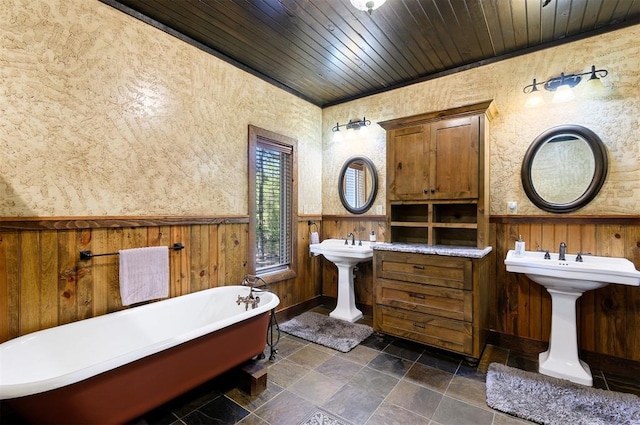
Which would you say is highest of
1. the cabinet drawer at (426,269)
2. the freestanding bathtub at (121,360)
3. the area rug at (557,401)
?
the cabinet drawer at (426,269)

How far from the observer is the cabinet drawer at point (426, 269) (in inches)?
99.4

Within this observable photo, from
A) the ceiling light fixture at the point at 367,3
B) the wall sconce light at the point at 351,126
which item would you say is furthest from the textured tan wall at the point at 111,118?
the ceiling light fixture at the point at 367,3

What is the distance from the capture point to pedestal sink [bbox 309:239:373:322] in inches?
134

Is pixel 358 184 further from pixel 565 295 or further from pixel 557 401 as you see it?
pixel 557 401

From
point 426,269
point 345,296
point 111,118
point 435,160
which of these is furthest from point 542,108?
point 111,118

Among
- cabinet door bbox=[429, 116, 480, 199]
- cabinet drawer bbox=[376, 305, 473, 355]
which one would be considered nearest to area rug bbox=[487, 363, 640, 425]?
cabinet drawer bbox=[376, 305, 473, 355]

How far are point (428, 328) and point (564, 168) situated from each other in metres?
1.83

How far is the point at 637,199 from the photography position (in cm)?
235

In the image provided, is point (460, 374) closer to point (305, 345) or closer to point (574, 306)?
point (574, 306)

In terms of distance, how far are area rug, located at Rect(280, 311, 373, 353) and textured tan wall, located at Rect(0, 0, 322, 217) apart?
4.65 feet

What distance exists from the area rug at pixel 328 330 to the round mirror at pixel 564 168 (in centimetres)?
211

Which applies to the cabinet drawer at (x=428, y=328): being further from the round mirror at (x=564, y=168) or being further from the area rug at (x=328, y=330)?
the round mirror at (x=564, y=168)

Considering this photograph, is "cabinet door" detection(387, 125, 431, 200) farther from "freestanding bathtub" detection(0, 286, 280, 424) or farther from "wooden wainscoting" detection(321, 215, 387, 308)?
"freestanding bathtub" detection(0, 286, 280, 424)

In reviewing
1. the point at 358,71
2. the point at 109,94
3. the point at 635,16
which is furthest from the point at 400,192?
the point at 109,94
